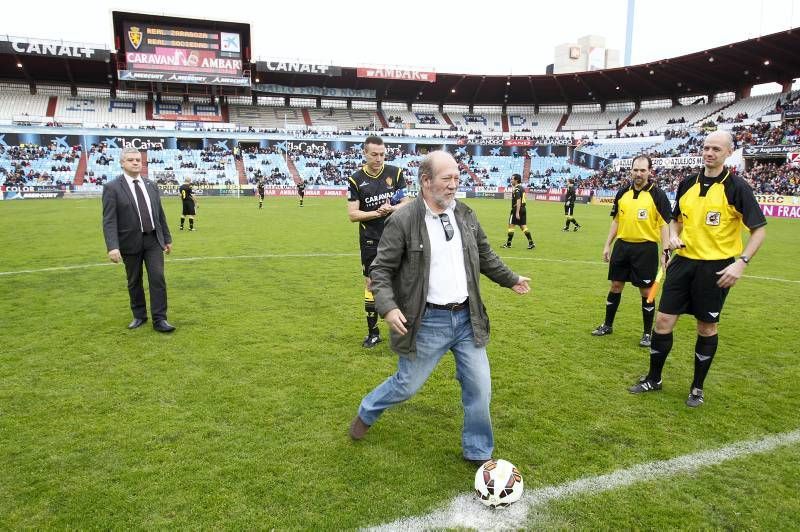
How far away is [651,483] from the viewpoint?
11.7ft

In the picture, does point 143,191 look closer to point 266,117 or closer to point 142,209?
point 142,209

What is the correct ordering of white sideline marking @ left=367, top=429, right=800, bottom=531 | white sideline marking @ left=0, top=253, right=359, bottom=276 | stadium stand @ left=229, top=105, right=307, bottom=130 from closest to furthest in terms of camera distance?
white sideline marking @ left=367, top=429, right=800, bottom=531 → white sideline marking @ left=0, top=253, right=359, bottom=276 → stadium stand @ left=229, top=105, right=307, bottom=130

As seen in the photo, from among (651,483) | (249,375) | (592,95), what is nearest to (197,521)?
(249,375)

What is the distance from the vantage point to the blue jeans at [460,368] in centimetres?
350

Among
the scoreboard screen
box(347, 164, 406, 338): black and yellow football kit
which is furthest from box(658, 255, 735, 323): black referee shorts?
the scoreboard screen

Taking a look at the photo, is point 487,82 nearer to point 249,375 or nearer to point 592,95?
point 592,95

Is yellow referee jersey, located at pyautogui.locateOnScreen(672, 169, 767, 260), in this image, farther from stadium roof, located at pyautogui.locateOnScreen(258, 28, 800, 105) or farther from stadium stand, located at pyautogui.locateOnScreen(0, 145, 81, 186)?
stadium stand, located at pyautogui.locateOnScreen(0, 145, 81, 186)

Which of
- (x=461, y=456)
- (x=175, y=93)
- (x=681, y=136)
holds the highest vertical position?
(x=175, y=93)

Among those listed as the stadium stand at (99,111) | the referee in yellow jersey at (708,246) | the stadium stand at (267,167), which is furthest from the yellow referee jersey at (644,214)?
the stadium stand at (99,111)

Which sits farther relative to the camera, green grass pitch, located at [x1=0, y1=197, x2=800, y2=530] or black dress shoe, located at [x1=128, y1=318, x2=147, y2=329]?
black dress shoe, located at [x1=128, y1=318, x2=147, y2=329]

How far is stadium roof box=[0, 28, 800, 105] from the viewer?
44.9 m

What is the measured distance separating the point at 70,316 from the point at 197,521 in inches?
231

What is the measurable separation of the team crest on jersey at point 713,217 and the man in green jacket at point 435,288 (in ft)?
7.42

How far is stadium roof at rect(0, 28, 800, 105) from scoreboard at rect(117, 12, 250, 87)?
3.66m
